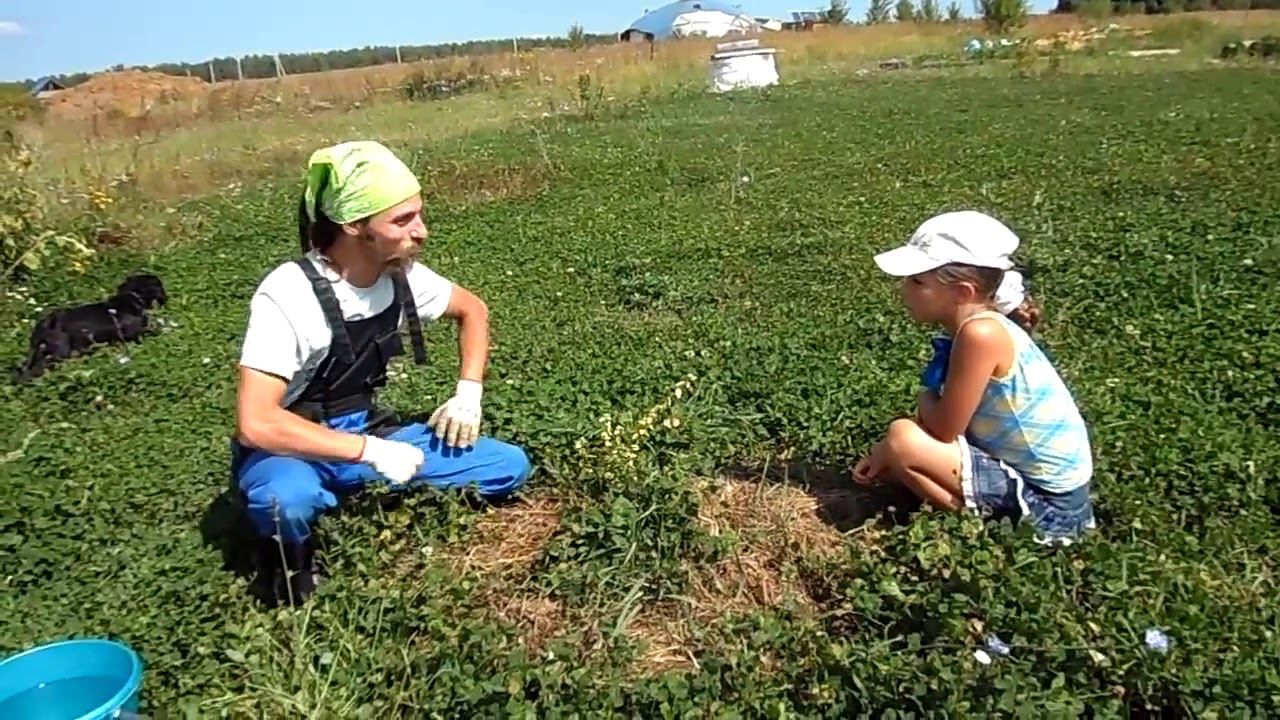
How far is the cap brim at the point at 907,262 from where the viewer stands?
9.59ft

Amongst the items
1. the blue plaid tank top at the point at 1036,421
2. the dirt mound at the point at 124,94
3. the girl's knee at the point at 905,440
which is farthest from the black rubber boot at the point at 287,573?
the dirt mound at the point at 124,94

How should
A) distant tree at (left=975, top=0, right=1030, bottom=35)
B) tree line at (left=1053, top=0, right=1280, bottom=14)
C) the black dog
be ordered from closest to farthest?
the black dog → distant tree at (left=975, top=0, right=1030, bottom=35) → tree line at (left=1053, top=0, right=1280, bottom=14)

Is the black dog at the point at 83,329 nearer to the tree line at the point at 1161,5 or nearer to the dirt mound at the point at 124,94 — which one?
the dirt mound at the point at 124,94

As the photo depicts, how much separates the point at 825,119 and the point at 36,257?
9.53 meters

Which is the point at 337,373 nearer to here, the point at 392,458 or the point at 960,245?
the point at 392,458

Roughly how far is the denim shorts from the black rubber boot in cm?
197

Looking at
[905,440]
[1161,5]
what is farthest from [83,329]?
[1161,5]

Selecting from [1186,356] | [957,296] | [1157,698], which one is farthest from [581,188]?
[1157,698]

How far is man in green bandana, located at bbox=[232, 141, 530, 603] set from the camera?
9.82 feet

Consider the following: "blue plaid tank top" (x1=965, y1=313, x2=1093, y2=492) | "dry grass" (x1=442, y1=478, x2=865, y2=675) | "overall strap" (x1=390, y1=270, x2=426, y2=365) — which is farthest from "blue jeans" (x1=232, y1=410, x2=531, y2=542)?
"blue plaid tank top" (x1=965, y1=313, x2=1093, y2=492)

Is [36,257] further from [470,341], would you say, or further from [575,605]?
[575,605]

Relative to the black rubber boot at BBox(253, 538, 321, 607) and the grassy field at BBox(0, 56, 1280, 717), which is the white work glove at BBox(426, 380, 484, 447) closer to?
the grassy field at BBox(0, 56, 1280, 717)

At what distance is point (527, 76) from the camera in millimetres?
23984

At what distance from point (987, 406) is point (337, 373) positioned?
1988 mm
